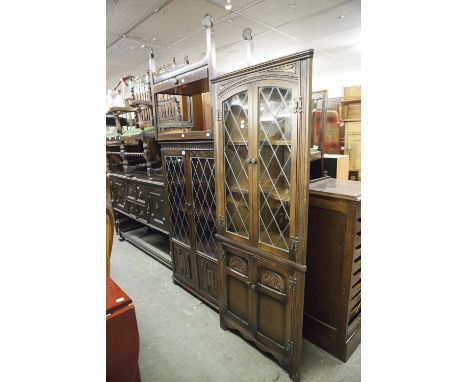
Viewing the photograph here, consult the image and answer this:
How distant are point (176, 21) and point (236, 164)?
7.02 ft

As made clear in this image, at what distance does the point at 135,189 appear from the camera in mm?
3549

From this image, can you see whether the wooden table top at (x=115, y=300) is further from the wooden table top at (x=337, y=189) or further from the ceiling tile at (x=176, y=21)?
the ceiling tile at (x=176, y=21)

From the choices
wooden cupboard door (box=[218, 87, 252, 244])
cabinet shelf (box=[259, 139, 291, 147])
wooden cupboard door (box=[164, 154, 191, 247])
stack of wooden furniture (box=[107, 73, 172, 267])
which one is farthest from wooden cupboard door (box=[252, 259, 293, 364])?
stack of wooden furniture (box=[107, 73, 172, 267])

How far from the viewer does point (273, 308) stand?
174cm

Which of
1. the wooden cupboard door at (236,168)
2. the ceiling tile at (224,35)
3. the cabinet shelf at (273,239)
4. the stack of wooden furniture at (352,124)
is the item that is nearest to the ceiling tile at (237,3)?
the ceiling tile at (224,35)

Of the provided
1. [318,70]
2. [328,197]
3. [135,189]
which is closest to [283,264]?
[328,197]

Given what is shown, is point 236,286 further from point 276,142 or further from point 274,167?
point 276,142

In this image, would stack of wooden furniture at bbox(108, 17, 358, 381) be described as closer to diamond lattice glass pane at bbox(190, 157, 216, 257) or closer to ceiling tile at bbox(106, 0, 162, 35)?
diamond lattice glass pane at bbox(190, 157, 216, 257)

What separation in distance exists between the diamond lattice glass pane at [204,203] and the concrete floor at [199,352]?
0.61 m

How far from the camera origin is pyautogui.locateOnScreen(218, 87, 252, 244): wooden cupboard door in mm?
1726

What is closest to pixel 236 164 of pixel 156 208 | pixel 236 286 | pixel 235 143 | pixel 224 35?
pixel 235 143

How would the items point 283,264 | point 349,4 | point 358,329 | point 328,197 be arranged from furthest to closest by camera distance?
point 349,4 < point 358,329 < point 328,197 < point 283,264
